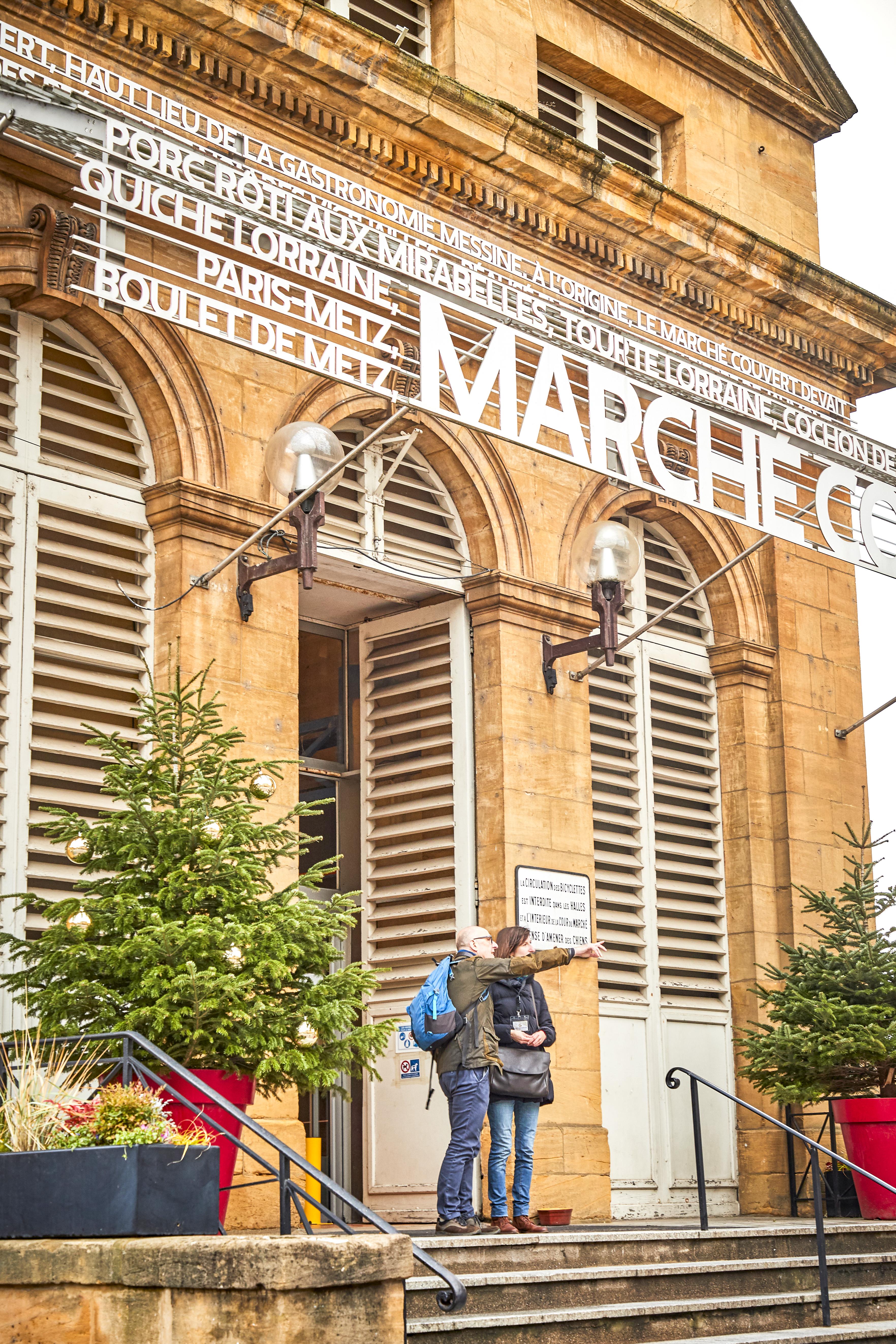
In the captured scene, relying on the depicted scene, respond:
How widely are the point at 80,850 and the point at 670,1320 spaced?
142 inches

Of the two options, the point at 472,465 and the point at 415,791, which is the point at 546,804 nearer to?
the point at 415,791

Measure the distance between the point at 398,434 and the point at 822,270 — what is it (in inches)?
195

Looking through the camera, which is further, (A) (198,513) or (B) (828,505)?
(B) (828,505)

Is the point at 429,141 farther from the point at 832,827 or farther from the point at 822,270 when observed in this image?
the point at 832,827

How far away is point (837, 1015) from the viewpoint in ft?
39.5

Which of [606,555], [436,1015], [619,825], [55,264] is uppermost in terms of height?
[55,264]

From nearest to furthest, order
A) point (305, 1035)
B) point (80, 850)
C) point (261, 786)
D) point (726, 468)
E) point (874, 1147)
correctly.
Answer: point (305, 1035)
point (80, 850)
point (261, 786)
point (874, 1147)
point (726, 468)

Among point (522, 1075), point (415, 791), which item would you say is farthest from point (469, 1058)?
point (415, 791)

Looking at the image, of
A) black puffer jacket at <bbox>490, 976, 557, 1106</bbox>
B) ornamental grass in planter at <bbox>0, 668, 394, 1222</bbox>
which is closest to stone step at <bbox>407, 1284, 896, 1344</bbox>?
ornamental grass in planter at <bbox>0, 668, 394, 1222</bbox>

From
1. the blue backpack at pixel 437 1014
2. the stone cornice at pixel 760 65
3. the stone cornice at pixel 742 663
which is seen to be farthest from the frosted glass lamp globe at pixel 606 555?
the stone cornice at pixel 760 65

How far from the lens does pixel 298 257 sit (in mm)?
10523

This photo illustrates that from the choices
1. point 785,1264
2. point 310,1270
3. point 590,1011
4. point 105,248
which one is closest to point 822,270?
point 590,1011

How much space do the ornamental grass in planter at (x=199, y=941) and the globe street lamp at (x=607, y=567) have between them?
3.83 m

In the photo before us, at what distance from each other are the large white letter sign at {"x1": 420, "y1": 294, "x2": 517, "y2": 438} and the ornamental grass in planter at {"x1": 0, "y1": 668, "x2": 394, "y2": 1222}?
283 cm
